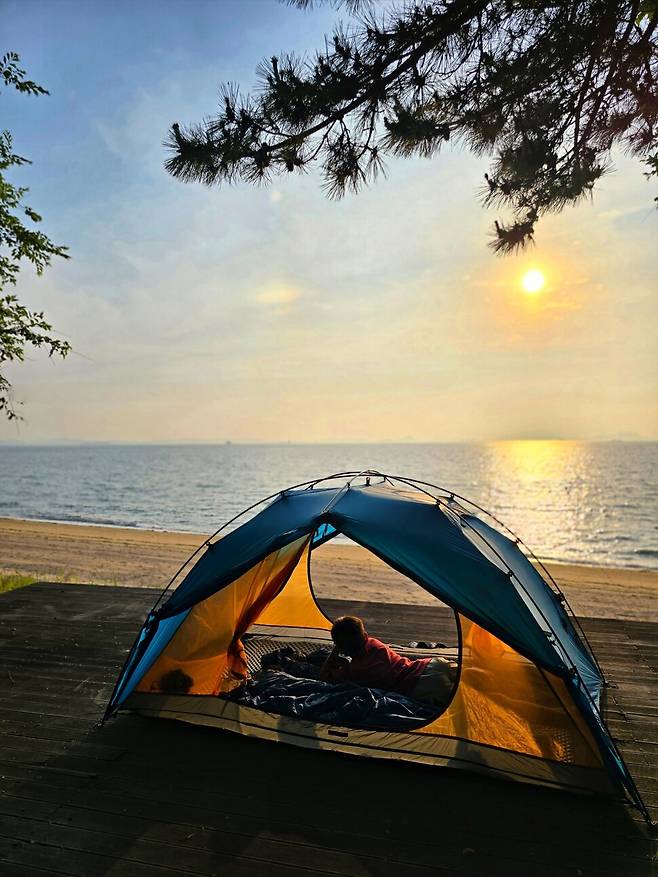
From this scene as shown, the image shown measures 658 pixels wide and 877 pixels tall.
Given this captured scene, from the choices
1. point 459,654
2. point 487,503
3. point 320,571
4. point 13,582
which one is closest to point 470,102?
point 459,654

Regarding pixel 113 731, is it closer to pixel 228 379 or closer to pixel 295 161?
pixel 295 161

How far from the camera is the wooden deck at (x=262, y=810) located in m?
2.96

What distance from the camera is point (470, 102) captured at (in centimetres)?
507

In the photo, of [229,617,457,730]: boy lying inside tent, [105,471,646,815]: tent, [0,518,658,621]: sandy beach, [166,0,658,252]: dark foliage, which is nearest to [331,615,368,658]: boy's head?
[229,617,457,730]: boy lying inside tent

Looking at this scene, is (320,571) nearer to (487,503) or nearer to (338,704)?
(338,704)

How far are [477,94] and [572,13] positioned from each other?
0.95 metres

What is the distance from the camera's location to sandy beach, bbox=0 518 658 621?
40.4 feet

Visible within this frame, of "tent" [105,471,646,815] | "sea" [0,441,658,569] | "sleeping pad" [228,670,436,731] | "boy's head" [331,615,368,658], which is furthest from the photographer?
"sea" [0,441,658,569]

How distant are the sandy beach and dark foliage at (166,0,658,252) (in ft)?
28.2

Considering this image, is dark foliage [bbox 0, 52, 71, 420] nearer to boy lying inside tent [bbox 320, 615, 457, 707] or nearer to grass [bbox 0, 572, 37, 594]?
grass [bbox 0, 572, 37, 594]

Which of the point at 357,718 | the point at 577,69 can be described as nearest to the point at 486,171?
the point at 577,69

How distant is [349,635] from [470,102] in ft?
15.3

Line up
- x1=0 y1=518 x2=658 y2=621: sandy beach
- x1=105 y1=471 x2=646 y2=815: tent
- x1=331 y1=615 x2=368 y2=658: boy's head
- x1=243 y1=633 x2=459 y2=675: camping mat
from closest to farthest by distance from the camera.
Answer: x1=105 y1=471 x2=646 y2=815: tent → x1=331 y1=615 x2=368 y2=658: boy's head → x1=243 y1=633 x2=459 y2=675: camping mat → x1=0 y1=518 x2=658 y2=621: sandy beach

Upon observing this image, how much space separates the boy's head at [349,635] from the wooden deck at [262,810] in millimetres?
882
